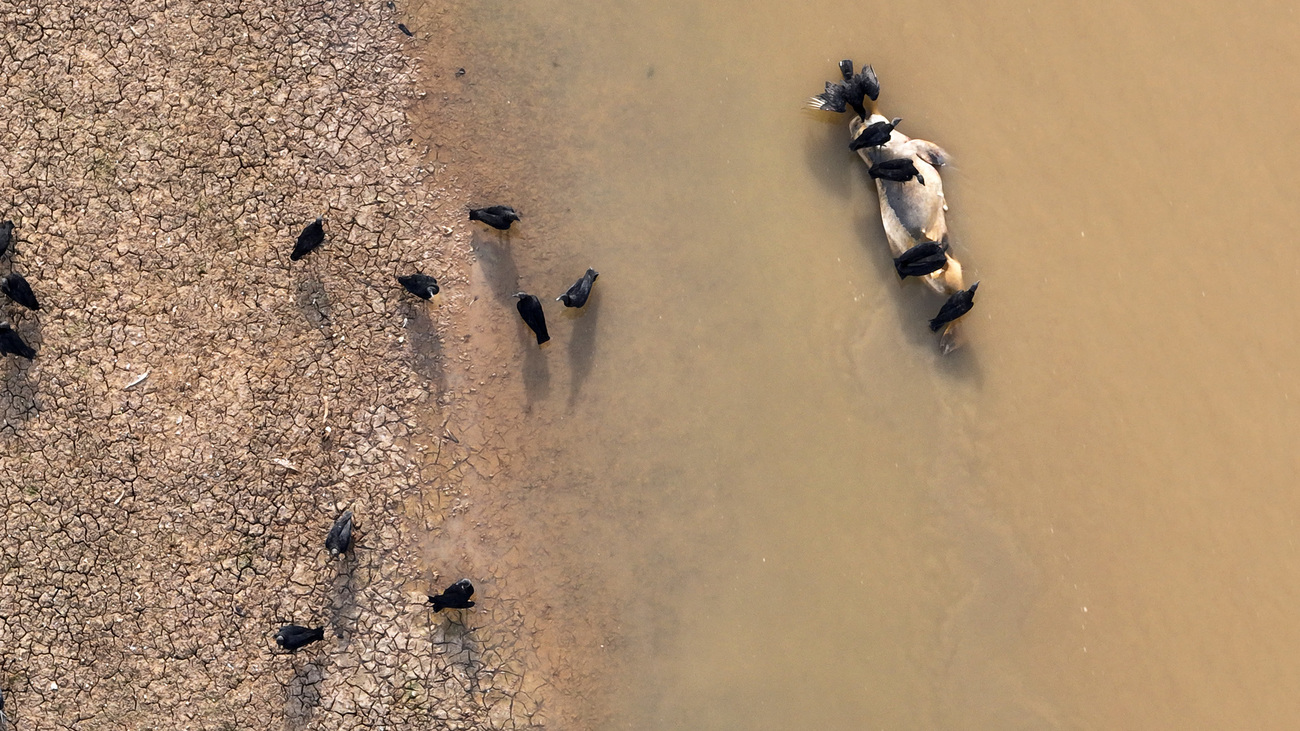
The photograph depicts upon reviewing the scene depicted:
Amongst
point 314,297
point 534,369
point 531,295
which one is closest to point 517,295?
point 531,295

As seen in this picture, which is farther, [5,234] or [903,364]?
[903,364]

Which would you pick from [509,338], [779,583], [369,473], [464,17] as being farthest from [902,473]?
[464,17]

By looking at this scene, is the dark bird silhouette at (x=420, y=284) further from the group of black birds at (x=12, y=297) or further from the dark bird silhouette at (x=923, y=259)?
the dark bird silhouette at (x=923, y=259)

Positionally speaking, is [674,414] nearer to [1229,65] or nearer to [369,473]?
[369,473]

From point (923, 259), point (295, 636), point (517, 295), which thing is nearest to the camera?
point (295, 636)

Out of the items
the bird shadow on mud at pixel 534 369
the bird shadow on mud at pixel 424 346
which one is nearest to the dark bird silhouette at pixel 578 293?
the bird shadow on mud at pixel 534 369

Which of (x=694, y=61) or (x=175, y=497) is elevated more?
(x=694, y=61)

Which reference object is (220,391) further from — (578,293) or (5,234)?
(578,293)

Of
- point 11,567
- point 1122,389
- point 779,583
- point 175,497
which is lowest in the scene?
point 11,567
